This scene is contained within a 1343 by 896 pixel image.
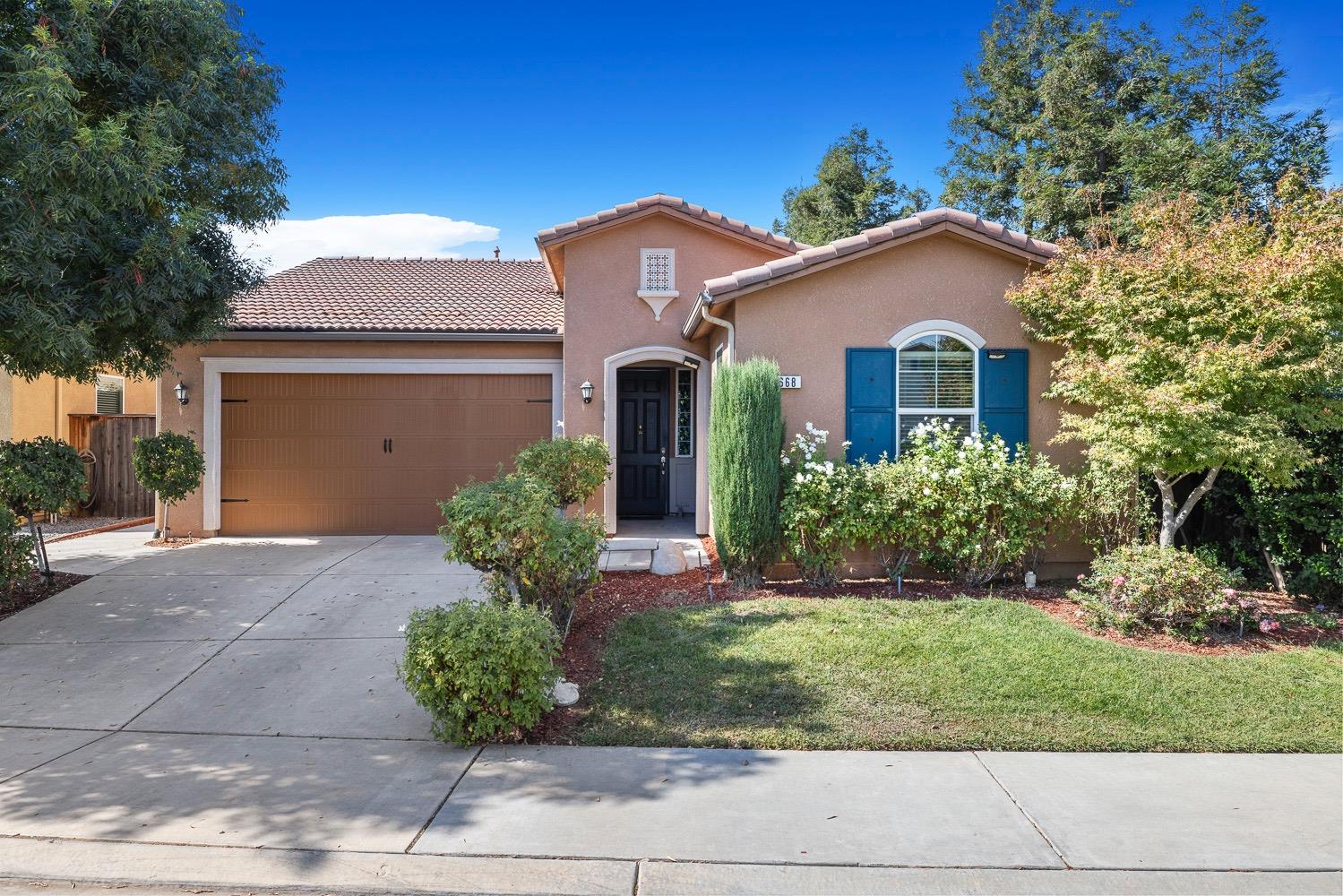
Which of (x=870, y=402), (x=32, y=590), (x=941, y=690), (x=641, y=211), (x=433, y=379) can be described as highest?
(x=641, y=211)

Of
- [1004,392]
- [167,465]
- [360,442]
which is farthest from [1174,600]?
[167,465]

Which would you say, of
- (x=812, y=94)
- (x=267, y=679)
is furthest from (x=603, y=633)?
(x=812, y=94)

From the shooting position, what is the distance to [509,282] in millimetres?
14789

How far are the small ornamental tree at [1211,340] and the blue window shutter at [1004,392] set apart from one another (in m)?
0.69

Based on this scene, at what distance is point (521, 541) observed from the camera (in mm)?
5773

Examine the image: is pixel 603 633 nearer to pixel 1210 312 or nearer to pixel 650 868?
pixel 650 868

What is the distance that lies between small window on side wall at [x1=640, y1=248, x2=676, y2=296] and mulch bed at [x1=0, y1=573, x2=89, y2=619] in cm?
757

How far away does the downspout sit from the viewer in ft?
27.7

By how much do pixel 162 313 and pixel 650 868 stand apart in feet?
25.1

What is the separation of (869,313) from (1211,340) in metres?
3.02

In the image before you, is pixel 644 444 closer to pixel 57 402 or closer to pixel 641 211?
pixel 641 211

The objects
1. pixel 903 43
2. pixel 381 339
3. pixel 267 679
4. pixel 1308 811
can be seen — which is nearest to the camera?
pixel 1308 811

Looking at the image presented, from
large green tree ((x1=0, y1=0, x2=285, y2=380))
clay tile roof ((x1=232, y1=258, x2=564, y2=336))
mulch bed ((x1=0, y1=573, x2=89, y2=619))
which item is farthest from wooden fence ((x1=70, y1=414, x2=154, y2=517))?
mulch bed ((x1=0, y1=573, x2=89, y2=619))

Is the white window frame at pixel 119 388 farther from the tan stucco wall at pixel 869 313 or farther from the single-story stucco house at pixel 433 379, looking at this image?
the tan stucco wall at pixel 869 313
